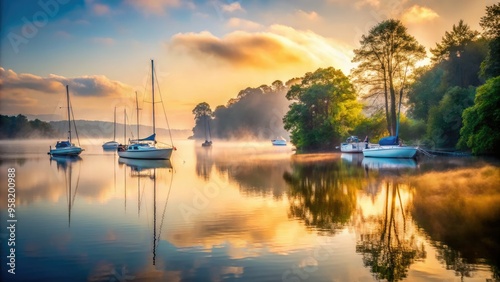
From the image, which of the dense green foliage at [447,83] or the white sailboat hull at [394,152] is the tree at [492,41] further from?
the white sailboat hull at [394,152]

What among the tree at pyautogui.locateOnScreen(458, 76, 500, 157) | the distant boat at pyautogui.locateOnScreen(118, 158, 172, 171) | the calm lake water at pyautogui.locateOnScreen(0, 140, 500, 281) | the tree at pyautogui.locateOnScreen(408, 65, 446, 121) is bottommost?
the calm lake water at pyautogui.locateOnScreen(0, 140, 500, 281)

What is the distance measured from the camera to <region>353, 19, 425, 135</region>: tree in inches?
2339

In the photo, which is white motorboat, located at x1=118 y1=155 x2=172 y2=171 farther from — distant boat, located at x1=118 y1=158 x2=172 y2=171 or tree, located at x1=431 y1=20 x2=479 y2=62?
tree, located at x1=431 y1=20 x2=479 y2=62

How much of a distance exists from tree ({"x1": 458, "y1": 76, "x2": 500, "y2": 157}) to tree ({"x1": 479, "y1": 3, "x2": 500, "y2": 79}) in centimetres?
629

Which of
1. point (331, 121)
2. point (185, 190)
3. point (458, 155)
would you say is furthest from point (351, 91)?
point (185, 190)

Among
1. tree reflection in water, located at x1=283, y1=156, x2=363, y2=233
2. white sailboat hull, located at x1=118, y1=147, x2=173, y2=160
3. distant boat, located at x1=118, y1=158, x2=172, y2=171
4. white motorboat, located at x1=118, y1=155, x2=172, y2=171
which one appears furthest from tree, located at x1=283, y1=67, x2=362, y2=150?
tree reflection in water, located at x1=283, y1=156, x2=363, y2=233

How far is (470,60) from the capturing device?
65.7 meters

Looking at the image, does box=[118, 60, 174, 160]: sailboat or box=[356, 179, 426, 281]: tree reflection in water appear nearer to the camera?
box=[356, 179, 426, 281]: tree reflection in water

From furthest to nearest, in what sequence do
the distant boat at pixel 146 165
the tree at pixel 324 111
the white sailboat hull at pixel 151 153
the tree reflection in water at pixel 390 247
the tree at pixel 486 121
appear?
the tree at pixel 324 111 → the white sailboat hull at pixel 151 153 → the distant boat at pixel 146 165 → the tree at pixel 486 121 → the tree reflection in water at pixel 390 247

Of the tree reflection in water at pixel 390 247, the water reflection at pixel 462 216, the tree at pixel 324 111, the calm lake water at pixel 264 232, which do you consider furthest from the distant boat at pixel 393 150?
the tree reflection in water at pixel 390 247

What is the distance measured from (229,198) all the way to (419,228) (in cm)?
1078

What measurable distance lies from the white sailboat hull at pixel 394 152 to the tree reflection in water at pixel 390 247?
3227cm

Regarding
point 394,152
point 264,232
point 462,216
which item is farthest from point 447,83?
point 264,232

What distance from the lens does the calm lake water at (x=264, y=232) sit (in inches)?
397
